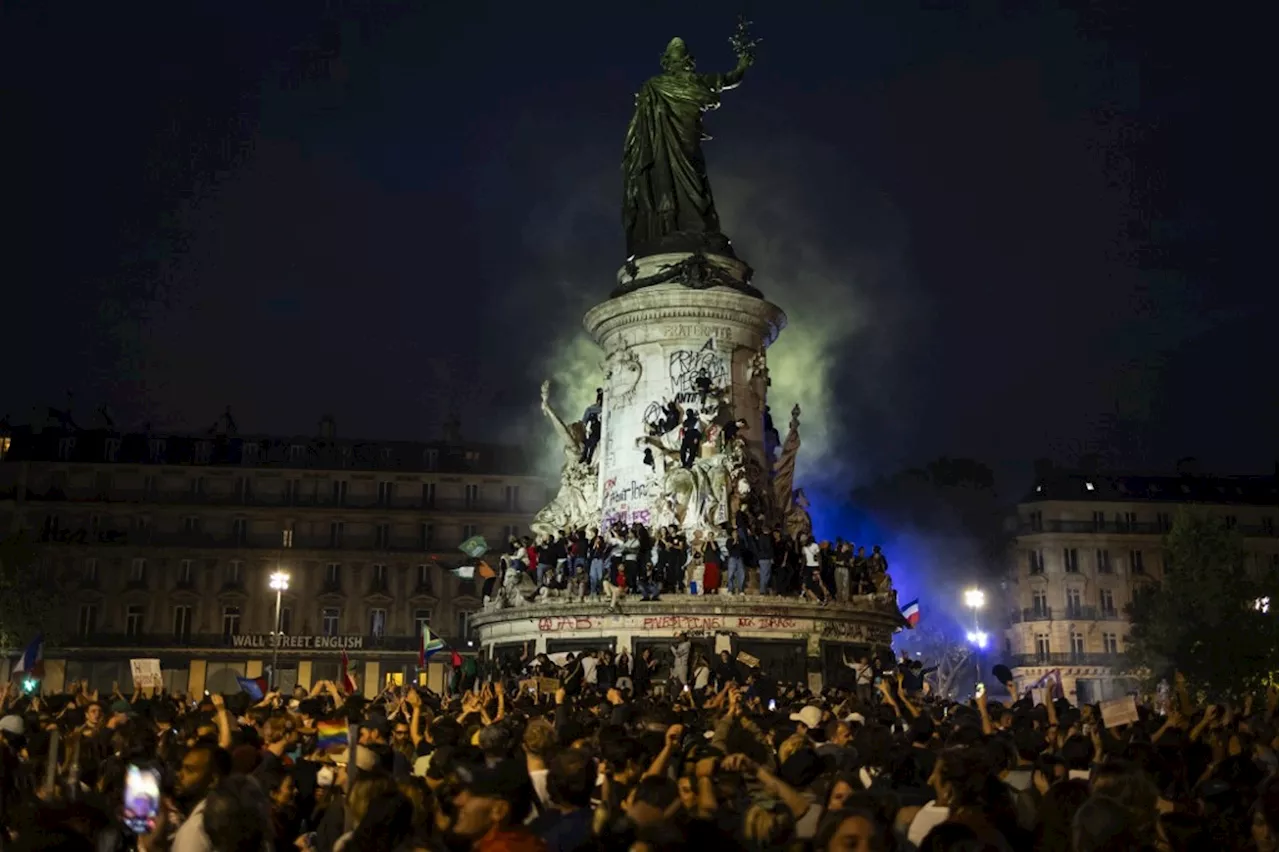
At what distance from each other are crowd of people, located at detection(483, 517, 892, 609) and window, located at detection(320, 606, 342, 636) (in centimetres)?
3899

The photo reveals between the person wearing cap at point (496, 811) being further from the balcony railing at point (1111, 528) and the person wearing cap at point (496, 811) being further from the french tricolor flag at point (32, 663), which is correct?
the balcony railing at point (1111, 528)

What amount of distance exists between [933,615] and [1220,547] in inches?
1177

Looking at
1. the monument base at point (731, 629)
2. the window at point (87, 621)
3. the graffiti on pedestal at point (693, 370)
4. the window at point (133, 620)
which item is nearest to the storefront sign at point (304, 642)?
the window at point (133, 620)

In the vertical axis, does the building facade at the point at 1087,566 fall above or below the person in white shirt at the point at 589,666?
above

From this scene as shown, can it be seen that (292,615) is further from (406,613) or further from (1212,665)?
(1212,665)

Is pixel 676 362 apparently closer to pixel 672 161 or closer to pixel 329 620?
pixel 672 161

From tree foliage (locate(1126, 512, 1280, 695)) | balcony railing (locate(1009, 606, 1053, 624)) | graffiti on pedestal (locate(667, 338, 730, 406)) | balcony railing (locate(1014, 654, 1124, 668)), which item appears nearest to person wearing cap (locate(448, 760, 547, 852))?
graffiti on pedestal (locate(667, 338, 730, 406))

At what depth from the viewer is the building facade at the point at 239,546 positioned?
75812 mm

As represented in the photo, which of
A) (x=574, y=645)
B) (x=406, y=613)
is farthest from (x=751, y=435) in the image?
(x=406, y=613)

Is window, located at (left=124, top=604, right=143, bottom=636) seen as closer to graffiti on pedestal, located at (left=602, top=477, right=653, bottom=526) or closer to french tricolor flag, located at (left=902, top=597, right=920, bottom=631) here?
graffiti on pedestal, located at (left=602, top=477, right=653, bottom=526)

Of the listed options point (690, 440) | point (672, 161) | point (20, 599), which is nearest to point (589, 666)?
point (690, 440)

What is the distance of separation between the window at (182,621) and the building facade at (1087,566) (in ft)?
174

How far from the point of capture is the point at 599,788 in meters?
9.95

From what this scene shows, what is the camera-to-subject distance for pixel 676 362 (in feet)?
142
